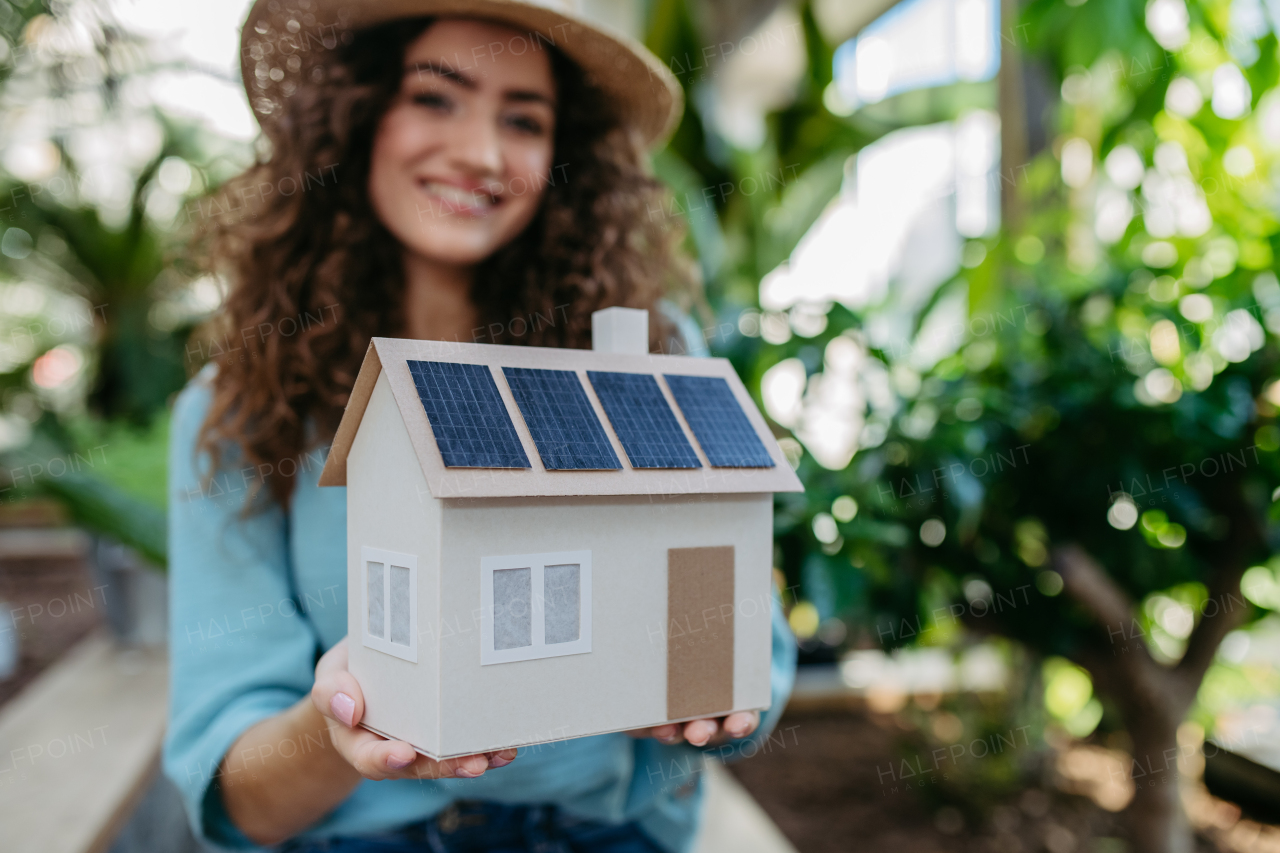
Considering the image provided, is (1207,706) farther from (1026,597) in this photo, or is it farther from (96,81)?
(96,81)

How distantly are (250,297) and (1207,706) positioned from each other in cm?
201

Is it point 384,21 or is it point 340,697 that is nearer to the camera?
point 340,697

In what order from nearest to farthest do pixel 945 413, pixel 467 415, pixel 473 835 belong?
pixel 467 415 < pixel 473 835 < pixel 945 413

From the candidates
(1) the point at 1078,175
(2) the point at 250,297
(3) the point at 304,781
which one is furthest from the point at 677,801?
(1) the point at 1078,175

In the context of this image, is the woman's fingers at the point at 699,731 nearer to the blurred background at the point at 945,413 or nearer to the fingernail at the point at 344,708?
the fingernail at the point at 344,708

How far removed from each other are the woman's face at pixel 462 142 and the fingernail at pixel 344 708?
35cm

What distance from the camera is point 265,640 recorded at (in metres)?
0.87

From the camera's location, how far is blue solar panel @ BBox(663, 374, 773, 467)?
70 centimetres

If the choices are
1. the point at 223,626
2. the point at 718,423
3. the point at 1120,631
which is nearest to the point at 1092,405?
the point at 1120,631

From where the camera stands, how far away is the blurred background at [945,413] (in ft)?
4.08

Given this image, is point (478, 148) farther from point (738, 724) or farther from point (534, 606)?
point (738, 724)

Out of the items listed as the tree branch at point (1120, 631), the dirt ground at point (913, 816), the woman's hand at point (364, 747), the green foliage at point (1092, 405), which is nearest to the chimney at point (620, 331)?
the woman's hand at point (364, 747)

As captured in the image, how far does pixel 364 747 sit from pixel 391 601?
3.9 inches

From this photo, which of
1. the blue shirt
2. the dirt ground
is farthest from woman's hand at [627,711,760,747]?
the dirt ground
